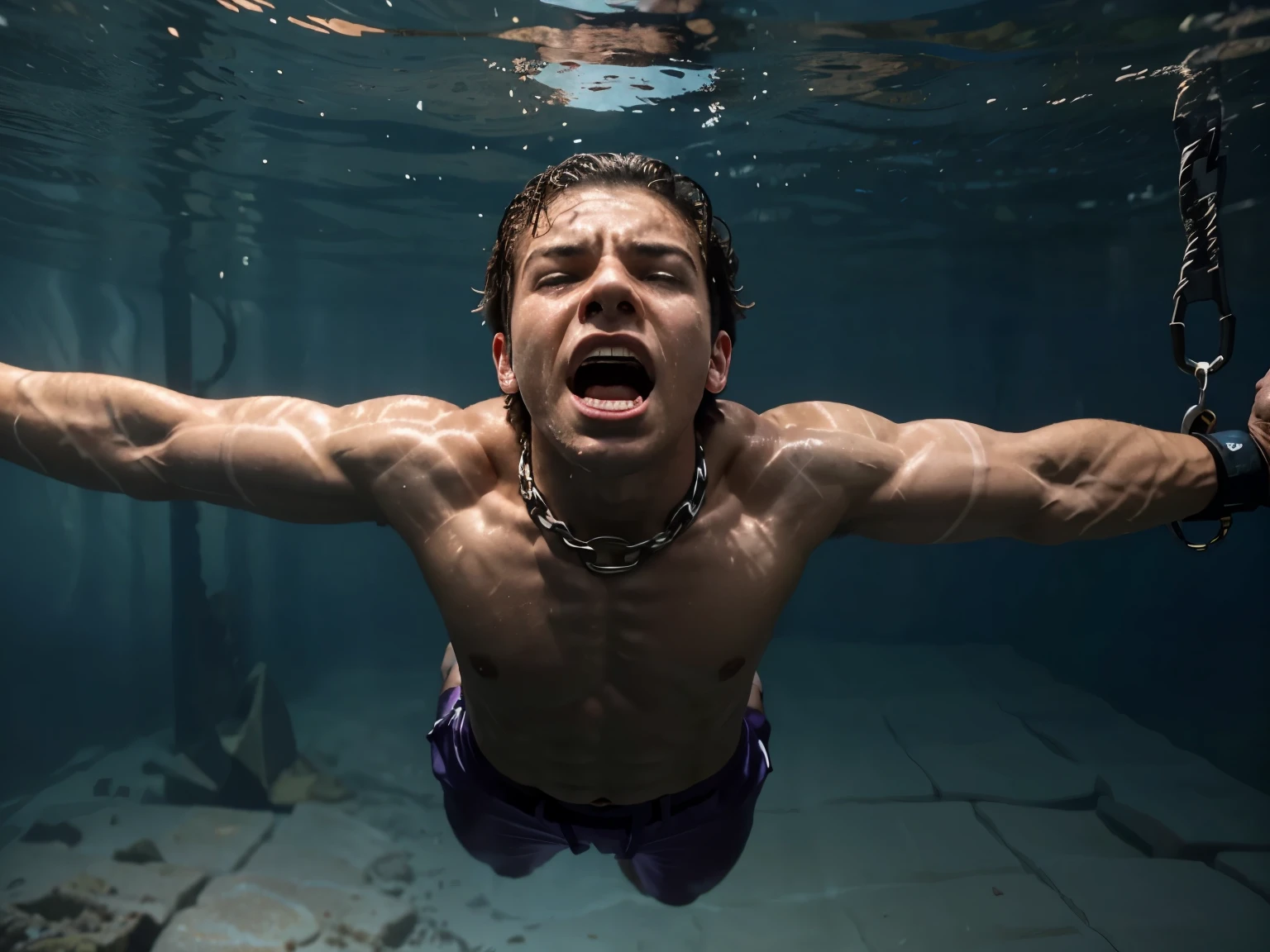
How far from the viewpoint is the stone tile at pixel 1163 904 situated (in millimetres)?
7258

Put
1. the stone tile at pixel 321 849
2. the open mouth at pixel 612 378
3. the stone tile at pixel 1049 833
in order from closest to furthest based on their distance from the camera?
the open mouth at pixel 612 378 → the stone tile at pixel 321 849 → the stone tile at pixel 1049 833

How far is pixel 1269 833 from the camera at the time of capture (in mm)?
9633

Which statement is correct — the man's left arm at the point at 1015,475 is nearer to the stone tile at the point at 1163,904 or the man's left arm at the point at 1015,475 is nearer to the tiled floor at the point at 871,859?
the tiled floor at the point at 871,859

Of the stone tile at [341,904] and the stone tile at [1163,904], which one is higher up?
the stone tile at [1163,904]

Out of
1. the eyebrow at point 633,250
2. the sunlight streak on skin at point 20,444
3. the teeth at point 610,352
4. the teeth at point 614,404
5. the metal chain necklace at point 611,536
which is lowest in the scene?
the metal chain necklace at point 611,536

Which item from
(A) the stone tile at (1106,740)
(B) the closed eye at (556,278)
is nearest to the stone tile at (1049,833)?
(A) the stone tile at (1106,740)

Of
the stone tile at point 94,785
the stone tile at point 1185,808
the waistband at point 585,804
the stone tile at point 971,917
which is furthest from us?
the stone tile at point 94,785

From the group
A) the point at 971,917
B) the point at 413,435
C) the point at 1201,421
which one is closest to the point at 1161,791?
the point at 971,917

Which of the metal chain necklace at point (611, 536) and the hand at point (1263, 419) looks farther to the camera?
the hand at point (1263, 419)

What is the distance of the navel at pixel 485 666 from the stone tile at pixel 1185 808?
9.31 meters

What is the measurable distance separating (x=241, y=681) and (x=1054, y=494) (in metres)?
12.5

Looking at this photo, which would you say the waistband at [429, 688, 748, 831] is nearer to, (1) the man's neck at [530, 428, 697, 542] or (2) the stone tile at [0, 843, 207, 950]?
(1) the man's neck at [530, 428, 697, 542]

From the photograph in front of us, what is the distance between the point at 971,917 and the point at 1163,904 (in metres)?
2.11

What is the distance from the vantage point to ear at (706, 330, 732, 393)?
10.4ft
